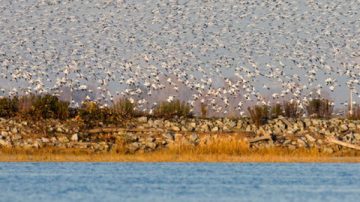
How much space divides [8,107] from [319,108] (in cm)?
1446

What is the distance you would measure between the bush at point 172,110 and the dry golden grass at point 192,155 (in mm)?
8429

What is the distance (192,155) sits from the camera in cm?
4919

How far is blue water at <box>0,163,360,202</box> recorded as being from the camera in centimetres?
3350

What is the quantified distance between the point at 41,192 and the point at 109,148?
16528 millimetres

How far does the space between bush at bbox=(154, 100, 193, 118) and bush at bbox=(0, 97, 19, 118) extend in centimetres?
575

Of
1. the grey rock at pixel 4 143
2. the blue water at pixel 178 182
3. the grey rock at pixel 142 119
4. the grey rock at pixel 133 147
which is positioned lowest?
the blue water at pixel 178 182

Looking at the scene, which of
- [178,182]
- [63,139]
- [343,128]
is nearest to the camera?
[178,182]

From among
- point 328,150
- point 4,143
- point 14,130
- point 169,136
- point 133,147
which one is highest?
point 14,130

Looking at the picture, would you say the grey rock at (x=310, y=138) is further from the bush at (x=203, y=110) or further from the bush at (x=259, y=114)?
the bush at (x=203, y=110)

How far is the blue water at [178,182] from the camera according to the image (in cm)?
3350

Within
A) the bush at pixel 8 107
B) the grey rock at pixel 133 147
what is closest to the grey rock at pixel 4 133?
the bush at pixel 8 107

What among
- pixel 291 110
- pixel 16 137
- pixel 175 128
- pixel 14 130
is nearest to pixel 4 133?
pixel 14 130

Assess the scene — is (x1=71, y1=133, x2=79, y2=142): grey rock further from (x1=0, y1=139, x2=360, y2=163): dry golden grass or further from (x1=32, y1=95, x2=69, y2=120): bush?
(x1=32, y1=95, x2=69, y2=120): bush

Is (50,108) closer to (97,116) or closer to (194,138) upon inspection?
(97,116)
